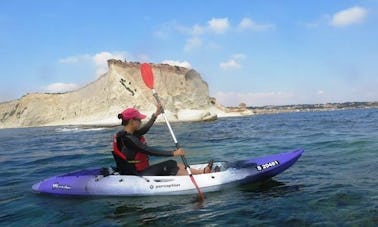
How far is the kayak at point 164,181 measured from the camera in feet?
28.2

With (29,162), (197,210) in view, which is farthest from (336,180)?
(29,162)

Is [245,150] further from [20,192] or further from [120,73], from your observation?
[120,73]

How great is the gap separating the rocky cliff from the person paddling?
42441 mm

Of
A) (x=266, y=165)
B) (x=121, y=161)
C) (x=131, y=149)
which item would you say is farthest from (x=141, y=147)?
(x=266, y=165)

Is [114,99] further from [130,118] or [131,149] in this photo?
[130,118]

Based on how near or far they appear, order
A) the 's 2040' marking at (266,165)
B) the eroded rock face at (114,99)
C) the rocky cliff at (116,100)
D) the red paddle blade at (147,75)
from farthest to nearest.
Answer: the eroded rock face at (114,99)
the rocky cliff at (116,100)
the red paddle blade at (147,75)
the 's 2040' marking at (266,165)

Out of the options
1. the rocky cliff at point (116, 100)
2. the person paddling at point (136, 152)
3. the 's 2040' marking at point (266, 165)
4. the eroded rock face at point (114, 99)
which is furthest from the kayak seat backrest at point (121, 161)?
the eroded rock face at point (114, 99)

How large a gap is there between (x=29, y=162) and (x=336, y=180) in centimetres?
1122

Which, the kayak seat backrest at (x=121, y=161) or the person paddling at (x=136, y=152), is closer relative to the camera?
the person paddling at (x=136, y=152)

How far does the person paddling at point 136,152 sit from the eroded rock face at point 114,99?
42550 millimetres

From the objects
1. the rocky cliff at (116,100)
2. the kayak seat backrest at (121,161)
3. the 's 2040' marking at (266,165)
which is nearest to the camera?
the kayak seat backrest at (121,161)

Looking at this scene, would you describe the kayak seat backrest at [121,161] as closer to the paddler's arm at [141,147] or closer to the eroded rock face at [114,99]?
the paddler's arm at [141,147]

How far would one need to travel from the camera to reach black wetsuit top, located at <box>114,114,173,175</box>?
8.20 metres

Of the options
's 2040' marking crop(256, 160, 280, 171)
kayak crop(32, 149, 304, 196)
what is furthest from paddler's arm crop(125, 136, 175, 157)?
's 2040' marking crop(256, 160, 280, 171)
